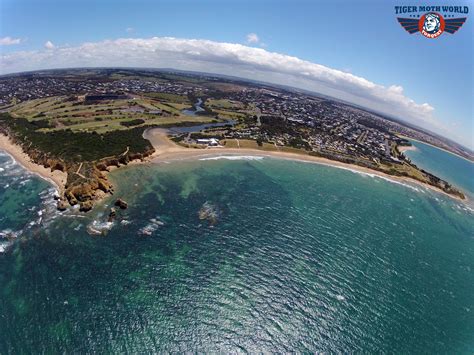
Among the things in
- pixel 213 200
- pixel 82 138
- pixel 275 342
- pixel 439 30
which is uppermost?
pixel 439 30

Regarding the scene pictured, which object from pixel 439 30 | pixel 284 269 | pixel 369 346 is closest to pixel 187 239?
pixel 284 269

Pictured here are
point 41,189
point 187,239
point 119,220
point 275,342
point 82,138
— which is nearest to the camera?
point 275,342

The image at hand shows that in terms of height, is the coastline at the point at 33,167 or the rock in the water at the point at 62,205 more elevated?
the coastline at the point at 33,167

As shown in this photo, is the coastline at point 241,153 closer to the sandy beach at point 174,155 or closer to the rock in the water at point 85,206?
the sandy beach at point 174,155

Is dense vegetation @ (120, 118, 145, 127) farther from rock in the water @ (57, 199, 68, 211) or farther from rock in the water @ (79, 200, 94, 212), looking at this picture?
rock in the water @ (79, 200, 94, 212)

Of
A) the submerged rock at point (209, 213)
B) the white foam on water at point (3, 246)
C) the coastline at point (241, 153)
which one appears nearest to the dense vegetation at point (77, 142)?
the coastline at point (241, 153)

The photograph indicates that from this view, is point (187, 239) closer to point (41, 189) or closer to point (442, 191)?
point (41, 189)

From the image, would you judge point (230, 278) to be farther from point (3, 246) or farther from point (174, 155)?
point (174, 155)
